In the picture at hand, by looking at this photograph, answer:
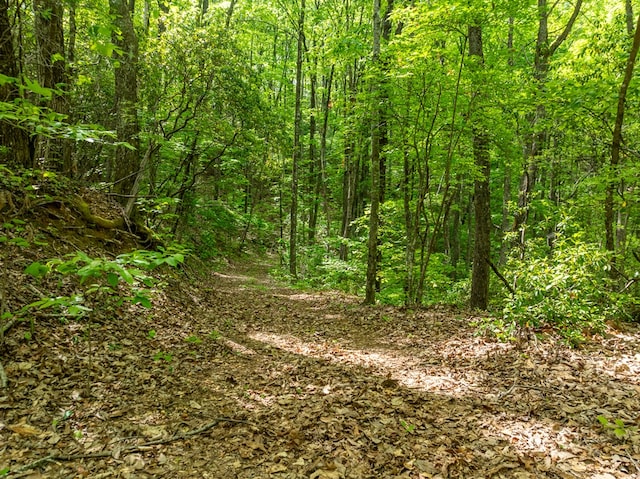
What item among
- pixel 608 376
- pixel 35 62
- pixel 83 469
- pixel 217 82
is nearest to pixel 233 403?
pixel 83 469

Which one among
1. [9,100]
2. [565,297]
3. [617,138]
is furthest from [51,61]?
[617,138]

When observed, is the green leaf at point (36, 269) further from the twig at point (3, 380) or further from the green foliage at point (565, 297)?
the green foliage at point (565, 297)

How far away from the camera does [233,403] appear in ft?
13.5

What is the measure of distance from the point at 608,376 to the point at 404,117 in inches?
257

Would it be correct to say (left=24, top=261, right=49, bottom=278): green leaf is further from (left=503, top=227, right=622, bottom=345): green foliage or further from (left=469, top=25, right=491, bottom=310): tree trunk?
(left=469, top=25, right=491, bottom=310): tree trunk

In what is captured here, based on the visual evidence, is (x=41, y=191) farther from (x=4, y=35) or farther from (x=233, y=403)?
(x=233, y=403)

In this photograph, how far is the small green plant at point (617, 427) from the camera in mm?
3307

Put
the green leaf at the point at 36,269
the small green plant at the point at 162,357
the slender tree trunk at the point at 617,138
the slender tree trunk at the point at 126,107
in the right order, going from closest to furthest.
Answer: the green leaf at the point at 36,269
the small green plant at the point at 162,357
the slender tree trunk at the point at 617,138
the slender tree trunk at the point at 126,107

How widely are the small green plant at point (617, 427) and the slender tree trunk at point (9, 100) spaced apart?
7371mm

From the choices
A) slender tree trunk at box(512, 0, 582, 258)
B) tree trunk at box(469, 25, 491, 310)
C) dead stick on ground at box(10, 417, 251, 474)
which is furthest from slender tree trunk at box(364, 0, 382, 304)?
dead stick on ground at box(10, 417, 251, 474)

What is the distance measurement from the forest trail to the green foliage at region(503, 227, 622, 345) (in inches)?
15.9

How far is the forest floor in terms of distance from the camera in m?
3.04

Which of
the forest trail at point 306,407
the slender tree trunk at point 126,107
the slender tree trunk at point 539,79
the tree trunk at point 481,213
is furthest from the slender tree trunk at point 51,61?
the slender tree trunk at point 539,79

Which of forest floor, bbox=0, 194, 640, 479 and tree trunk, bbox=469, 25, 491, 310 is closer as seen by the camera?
forest floor, bbox=0, 194, 640, 479
